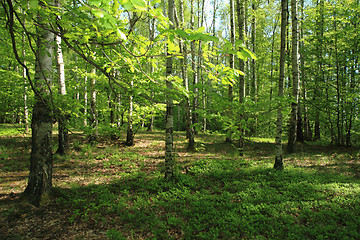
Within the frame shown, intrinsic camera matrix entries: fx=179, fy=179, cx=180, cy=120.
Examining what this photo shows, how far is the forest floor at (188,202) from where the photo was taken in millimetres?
3520

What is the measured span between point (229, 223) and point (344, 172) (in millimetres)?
5601

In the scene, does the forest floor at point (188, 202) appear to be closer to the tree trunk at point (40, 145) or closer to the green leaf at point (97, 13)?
the tree trunk at point (40, 145)

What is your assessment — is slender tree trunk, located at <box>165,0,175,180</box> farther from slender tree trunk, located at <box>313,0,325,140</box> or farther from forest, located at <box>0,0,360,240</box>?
slender tree trunk, located at <box>313,0,325,140</box>

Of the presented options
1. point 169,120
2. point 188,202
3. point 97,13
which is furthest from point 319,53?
point 97,13

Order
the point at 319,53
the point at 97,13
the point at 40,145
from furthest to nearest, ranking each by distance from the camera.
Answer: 1. the point at 319,53
2. the point at 40,145
3. the point at 97,13

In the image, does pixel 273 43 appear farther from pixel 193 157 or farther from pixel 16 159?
pixel 16 159

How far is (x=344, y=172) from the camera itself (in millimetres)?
6449

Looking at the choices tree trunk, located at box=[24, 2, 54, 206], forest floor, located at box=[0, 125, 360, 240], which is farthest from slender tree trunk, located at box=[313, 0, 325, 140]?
tree trunk, located at box=[24, 2, 54, 206]

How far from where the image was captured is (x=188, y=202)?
4.62 m

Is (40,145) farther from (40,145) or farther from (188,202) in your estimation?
(188,202)

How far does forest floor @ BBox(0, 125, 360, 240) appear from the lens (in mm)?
3520

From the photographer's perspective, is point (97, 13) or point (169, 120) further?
point (169, 120)

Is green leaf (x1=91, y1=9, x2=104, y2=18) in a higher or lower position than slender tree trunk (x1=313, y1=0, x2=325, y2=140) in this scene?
lower

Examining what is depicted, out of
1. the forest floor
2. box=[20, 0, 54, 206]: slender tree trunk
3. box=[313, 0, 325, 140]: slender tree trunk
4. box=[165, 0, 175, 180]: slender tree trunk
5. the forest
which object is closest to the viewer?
the forest
